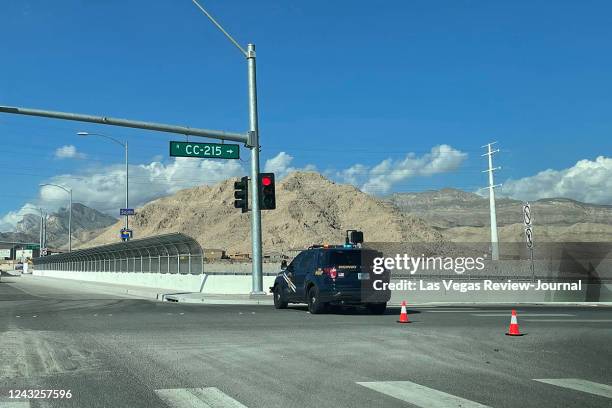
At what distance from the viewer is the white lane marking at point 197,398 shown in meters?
7.15

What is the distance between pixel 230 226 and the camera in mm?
137375

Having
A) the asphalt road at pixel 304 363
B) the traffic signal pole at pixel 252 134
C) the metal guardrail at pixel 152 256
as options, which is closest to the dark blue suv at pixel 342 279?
the asphalt road at pixel 304 363

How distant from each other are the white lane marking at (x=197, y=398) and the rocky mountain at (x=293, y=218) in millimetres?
Answer: 103730

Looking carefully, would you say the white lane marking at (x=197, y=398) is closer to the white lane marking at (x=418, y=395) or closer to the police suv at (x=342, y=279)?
the white lane marking at (x=418, y=395)

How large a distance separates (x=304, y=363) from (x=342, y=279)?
29.8 ft

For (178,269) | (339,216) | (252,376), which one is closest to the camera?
(252,376)

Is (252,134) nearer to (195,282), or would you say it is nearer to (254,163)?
(254,163)

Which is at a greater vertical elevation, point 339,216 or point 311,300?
point 339,216

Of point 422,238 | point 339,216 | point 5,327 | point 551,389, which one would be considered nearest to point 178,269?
point 5,327

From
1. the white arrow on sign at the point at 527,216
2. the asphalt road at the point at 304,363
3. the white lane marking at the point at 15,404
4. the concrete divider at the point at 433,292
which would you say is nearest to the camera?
the white lane marking at the point at 15,404

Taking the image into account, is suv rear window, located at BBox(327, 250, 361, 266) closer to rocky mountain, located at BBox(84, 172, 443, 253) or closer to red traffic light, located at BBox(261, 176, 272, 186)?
red traffic light, located at BBox(261, 176, 272, 186)

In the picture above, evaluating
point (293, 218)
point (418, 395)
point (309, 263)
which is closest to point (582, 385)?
point (418, 395)

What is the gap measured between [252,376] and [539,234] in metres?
116

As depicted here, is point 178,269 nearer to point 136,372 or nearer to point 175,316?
point 175,316
